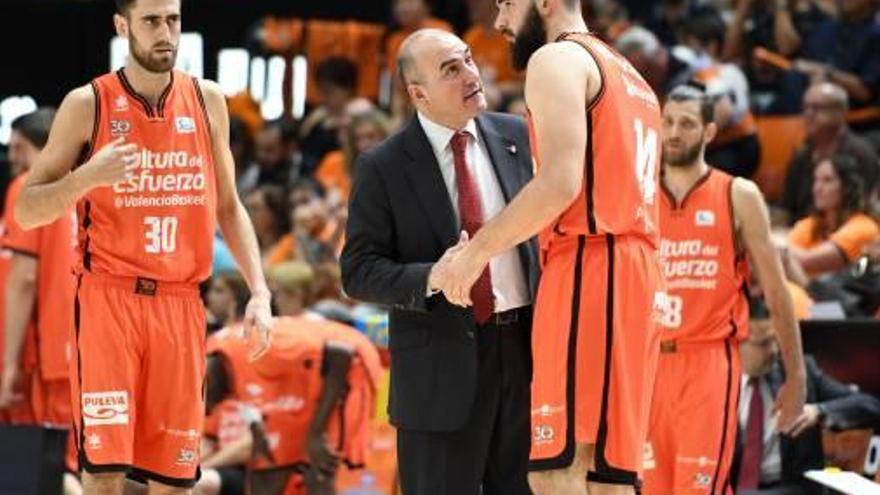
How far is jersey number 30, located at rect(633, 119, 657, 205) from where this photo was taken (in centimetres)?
619

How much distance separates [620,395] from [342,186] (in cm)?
853

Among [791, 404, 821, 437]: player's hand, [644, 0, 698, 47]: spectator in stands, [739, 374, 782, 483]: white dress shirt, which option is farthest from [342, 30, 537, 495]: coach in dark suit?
Answer: [644, 0, 698, 47]: spectator in stands

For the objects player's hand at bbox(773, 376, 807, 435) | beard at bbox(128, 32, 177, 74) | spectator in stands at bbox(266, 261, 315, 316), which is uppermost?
beard at bbox(128, 32, 177, 74)

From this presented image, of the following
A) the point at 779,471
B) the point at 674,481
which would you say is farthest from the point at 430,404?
the point at 779,471

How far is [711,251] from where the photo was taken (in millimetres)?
8414

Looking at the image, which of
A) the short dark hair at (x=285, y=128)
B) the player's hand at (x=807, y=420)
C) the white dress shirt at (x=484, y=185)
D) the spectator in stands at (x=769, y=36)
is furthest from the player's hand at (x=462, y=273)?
the short dark hair at (x=285, y=128)

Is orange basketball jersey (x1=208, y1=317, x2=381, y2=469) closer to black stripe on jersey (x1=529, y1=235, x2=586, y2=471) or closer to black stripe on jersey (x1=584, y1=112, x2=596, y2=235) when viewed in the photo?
black stripe on jersey (x1=529, y1=235, x2=586, y2=471)

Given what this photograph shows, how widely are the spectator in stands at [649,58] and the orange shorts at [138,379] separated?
23.2 feet

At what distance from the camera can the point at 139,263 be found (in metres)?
6.87

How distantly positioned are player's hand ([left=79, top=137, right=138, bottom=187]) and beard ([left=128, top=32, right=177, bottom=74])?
537mm

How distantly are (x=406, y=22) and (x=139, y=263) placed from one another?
9.00m

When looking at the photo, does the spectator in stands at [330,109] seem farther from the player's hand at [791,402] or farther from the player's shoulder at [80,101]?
the player's shoulder at [80,101]

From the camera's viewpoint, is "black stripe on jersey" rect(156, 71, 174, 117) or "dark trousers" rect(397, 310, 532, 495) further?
"black stripe on jersey" rect(156, 71, 174, 117)

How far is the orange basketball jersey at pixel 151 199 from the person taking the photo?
6.88m
